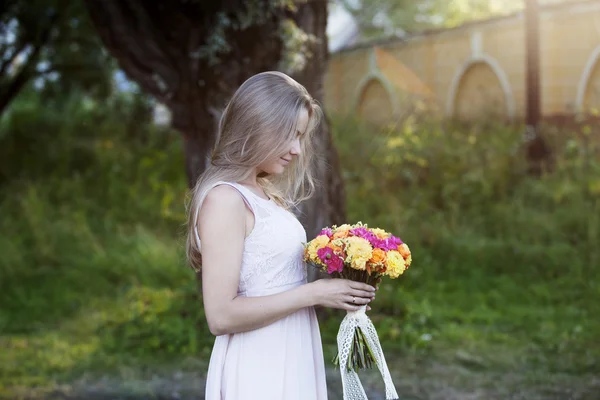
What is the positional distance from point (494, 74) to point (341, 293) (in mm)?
11820

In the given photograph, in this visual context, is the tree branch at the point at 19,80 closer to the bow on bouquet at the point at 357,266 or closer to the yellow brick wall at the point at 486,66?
the yellow brick wall at the point at 486,66

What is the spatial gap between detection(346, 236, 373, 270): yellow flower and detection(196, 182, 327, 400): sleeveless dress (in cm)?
20

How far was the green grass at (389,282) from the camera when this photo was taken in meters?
6.94

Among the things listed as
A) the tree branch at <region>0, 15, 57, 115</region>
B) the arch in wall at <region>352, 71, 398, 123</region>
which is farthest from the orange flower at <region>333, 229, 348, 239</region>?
the tree branch at <region>0, 15, 57, 115</region>

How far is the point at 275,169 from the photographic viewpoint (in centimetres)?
269

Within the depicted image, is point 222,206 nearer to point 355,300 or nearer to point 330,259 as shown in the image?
point 330,259

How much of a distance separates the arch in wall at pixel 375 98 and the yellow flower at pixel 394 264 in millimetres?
11893

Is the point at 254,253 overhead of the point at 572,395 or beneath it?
overhead

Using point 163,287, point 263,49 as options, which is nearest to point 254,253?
point 263,49

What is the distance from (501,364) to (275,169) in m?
4.40

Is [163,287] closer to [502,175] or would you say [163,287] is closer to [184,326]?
[184,326]

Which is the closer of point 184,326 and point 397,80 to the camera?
point 184,326

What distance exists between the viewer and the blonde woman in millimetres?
2496

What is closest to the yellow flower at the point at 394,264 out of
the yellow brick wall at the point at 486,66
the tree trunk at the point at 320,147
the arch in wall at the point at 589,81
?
the tree trunk at the point at 320,147
